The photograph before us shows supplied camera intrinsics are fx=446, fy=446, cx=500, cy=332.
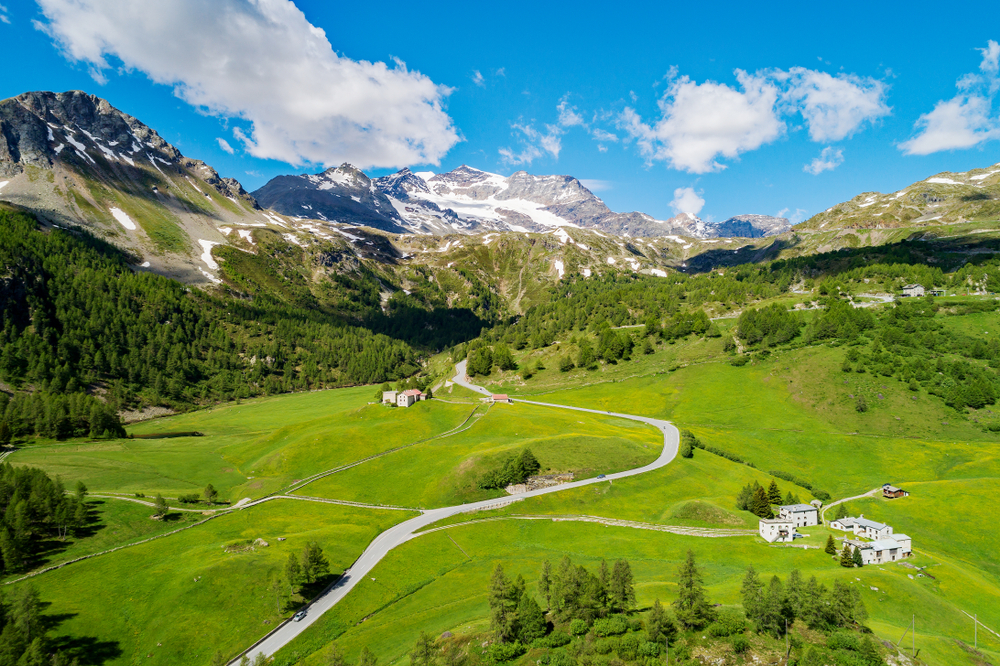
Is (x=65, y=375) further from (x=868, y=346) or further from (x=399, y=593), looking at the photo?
(x=868, y=346)

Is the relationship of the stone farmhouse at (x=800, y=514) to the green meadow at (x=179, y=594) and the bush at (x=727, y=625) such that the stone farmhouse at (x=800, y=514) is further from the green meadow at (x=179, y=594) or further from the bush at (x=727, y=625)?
the green meadow at (x=179, y=594)

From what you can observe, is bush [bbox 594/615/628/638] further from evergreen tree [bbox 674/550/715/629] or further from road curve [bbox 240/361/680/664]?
road curve [bbox 240/361/680/664]

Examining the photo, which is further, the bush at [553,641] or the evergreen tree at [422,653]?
the bush at [553,641]

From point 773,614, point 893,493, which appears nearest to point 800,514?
point 893,493

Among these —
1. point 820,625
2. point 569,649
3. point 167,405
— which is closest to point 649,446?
point 820,625

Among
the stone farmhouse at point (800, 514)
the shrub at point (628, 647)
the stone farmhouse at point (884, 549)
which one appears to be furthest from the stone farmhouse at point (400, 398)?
the stone farmhouse at point (884, 549)

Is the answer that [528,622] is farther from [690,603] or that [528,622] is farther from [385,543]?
[385,543]
